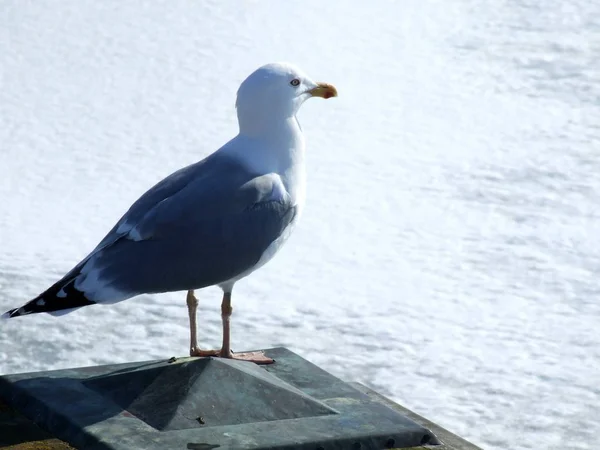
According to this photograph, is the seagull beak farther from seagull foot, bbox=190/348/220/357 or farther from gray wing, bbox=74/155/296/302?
seagull foot, bbox=190/348/220/357

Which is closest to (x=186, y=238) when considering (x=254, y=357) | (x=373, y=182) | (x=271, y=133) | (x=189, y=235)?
(x=189, y=235)

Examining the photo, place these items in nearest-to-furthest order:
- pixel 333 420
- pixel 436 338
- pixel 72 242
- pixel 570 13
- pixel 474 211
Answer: pixel 333 420
pixel 436 338
pixel 72 242
pixel 474 211
pixel 570 13

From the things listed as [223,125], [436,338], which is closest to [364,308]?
[436,338]

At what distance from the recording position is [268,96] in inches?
133

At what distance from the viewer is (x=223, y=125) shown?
6914 mm

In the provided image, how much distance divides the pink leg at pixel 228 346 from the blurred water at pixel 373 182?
1.98 feet

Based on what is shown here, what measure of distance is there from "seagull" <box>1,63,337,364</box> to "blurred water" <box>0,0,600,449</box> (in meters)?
0.96

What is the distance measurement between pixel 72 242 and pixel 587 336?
7.03 feet

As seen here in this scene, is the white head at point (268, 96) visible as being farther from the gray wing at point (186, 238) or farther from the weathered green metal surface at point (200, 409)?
the weathered green metal surface at point (200, 409)

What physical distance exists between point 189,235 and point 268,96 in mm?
434

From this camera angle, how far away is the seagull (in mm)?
3180

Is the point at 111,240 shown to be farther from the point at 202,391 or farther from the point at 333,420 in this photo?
the point at 333,420

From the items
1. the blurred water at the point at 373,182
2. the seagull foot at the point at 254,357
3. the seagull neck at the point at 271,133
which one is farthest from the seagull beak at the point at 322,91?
the blurred water at the point at 373,182

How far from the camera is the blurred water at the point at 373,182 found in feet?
14.2
